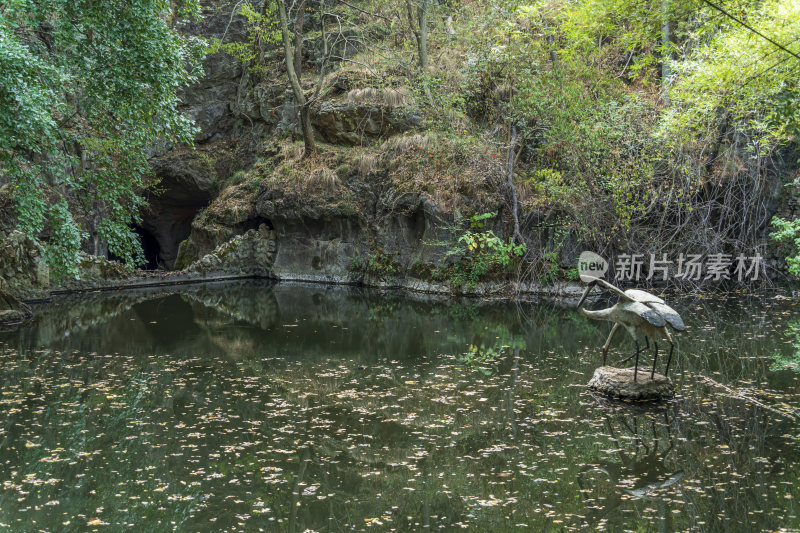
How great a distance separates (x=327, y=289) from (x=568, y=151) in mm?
8177

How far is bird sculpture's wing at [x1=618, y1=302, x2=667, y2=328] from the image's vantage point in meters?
7.52

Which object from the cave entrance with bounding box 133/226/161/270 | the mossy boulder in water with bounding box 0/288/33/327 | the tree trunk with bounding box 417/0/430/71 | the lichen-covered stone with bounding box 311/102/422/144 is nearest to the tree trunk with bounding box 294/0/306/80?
the lichen-covered stone with bounding box 311/102/422/144

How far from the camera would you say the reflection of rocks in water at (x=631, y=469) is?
5195 millimetres

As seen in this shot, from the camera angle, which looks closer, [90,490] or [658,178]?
[90,490]

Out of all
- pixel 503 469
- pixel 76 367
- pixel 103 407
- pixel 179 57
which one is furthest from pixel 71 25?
pixel 503 469

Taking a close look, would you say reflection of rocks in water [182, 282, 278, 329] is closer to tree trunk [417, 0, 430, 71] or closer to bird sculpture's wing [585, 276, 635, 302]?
bird sculpture's wing [585, 276, 635, 302]

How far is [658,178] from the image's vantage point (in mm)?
15609

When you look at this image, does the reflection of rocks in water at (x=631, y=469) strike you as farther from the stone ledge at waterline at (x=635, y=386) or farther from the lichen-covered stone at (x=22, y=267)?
the lichen-covered stone at (x=22, y=267)

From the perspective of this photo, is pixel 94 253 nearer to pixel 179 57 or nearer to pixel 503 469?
pixel 179 57

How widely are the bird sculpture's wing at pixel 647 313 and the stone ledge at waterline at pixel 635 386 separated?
818 millimetres

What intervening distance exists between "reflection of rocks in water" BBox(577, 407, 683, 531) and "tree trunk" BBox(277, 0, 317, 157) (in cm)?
1626

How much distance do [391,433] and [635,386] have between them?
311 centimetres

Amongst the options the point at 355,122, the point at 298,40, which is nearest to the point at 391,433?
the point at 355,122

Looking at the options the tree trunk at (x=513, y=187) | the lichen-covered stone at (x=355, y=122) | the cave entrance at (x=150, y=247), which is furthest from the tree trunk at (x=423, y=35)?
the cave entrance at (x=150, y=247)
